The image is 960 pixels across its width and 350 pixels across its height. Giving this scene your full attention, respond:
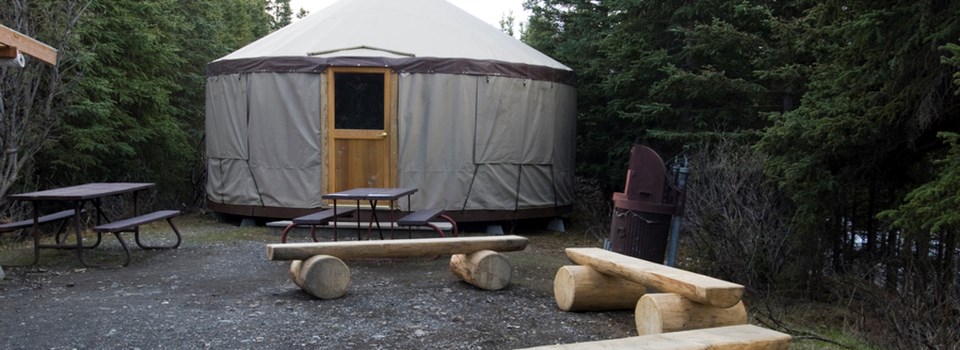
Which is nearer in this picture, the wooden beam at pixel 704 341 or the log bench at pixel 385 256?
the wooden beam at pixel 704 341

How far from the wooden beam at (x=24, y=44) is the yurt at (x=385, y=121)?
8.90ft

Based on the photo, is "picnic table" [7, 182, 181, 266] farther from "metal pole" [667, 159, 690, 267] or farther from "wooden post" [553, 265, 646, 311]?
"metal pole" [667, 159, 690, 267]

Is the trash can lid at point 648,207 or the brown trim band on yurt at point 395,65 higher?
the brown trim band on yurt at point 395,65

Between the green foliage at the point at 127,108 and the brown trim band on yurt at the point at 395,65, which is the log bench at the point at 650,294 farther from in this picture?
the green foliage at the point at 127,108

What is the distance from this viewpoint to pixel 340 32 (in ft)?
26.3

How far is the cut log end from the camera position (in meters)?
4.47

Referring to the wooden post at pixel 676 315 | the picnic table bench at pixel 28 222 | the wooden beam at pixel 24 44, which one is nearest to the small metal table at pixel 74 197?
the picnic table bench at pixel 28 222

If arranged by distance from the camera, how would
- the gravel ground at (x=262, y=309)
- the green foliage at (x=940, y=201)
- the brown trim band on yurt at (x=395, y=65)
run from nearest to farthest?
the green foliage at (x=940, y=201), the gravel ground at (x=262, y=309), the brown trim band on yurt at (x=395, y=65)

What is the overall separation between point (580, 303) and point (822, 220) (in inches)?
74.0

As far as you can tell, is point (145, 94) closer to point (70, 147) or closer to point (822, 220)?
point (70, 147)

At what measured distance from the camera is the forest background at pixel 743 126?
13.8 feet

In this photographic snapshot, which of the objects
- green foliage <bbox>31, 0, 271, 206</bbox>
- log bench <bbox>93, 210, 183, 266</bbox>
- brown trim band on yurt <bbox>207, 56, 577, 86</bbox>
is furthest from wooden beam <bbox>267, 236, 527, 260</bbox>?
green foliage <bbox>31, 0, 271, 206</bbox>

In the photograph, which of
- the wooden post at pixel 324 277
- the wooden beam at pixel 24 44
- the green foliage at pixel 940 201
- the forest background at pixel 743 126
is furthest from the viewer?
the wooden beam at pixel 24 44

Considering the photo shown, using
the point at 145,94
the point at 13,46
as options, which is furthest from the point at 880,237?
the point at 145,94
